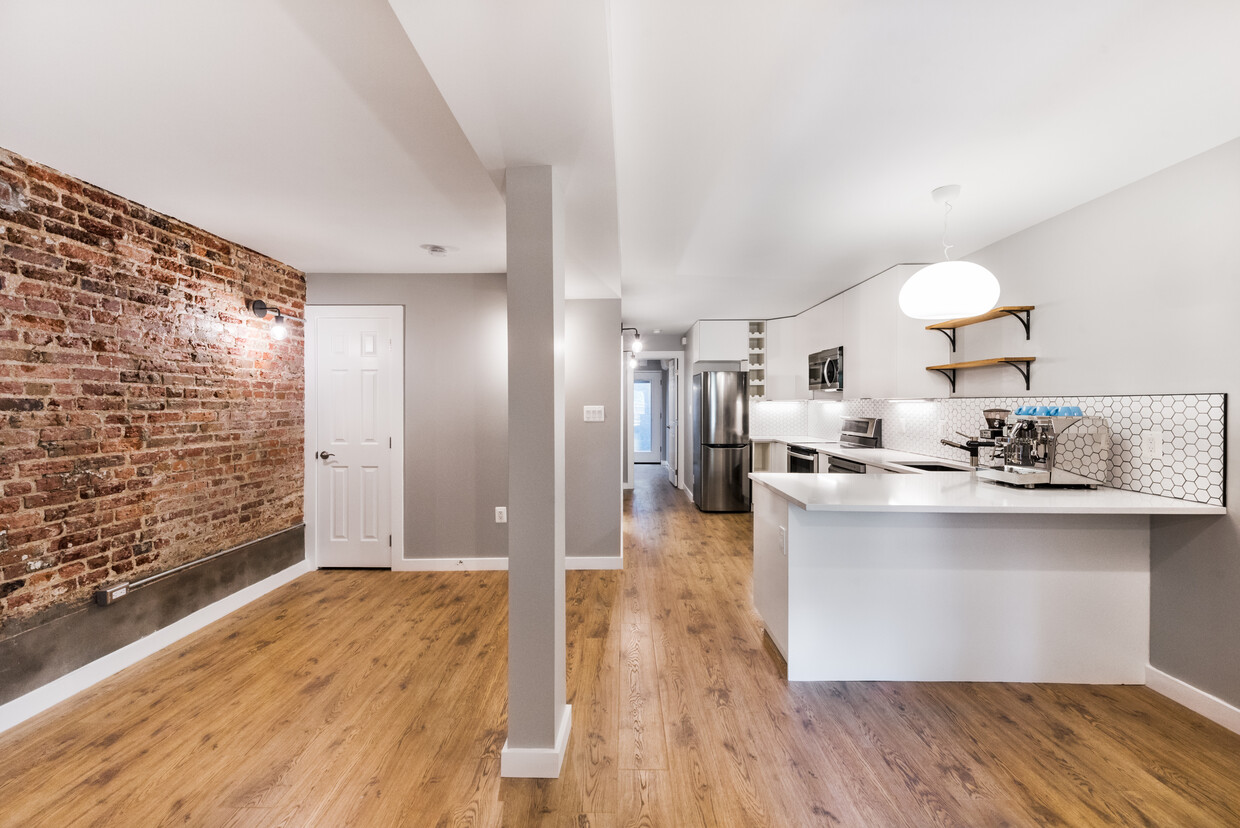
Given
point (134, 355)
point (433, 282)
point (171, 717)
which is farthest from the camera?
point (433, 282)

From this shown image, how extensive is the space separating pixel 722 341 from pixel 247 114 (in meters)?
5.09

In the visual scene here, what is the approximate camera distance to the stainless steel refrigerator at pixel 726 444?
6047 mm

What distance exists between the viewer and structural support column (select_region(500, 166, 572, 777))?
1782mm

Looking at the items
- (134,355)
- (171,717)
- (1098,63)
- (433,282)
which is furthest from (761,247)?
(171,717)

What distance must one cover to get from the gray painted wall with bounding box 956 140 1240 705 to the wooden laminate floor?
390 millimetres

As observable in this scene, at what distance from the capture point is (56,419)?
2.22 metres

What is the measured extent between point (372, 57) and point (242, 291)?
2533 millimetres

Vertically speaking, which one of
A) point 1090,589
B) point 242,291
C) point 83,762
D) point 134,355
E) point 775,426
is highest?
point 242,291

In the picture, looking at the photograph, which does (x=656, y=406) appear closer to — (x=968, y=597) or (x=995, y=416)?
(x=995, y=416)

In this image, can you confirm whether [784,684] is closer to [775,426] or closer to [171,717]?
[171,717]

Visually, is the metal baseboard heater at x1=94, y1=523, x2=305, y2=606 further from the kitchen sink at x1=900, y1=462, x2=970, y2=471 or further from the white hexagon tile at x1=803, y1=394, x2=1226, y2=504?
the white hexagon tile at x1=803, y1=394, x2=1226, y2=504

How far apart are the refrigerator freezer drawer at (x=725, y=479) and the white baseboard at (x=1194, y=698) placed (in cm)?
392

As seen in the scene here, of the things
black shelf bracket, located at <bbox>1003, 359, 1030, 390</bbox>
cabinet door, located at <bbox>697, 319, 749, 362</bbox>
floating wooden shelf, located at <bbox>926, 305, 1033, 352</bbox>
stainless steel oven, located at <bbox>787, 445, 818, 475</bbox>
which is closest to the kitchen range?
stainless steel oven, located at <bbox>787, 445, 818, 475</bbox>

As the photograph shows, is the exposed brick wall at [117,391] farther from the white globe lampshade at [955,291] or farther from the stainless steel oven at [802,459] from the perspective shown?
the stainless steel oven at [802,459]
